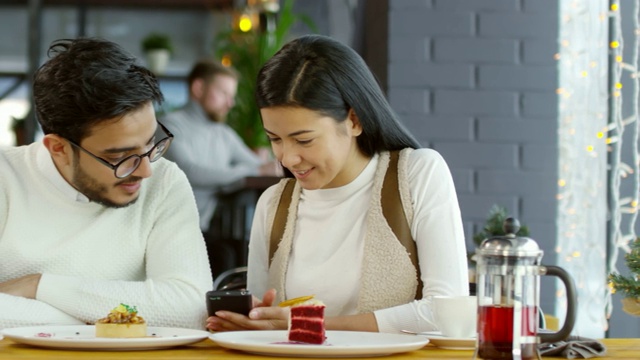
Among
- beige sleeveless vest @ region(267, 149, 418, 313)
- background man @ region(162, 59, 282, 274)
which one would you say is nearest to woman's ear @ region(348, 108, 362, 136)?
beige sleeveless vest @ region(267, 149, 418, 313)

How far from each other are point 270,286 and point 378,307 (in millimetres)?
280

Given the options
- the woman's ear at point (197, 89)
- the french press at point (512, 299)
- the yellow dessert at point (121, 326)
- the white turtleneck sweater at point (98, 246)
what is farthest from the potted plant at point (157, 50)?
the french press at point (512, 299)

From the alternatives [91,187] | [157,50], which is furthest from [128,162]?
[157,50]

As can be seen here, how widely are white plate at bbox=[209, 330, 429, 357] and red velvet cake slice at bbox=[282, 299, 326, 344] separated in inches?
0.6

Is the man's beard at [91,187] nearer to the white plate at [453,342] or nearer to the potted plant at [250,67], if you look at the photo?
the white plate at [453,342]

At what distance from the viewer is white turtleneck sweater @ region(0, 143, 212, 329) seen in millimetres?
2059

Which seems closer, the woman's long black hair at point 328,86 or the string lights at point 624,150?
the woman's long black hair at point 328,86

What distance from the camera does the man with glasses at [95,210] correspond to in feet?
6.75

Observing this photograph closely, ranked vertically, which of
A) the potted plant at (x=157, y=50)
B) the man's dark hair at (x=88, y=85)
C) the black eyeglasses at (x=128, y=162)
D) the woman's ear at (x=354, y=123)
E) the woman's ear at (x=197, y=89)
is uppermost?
the potted plant at (x=157, y=50)

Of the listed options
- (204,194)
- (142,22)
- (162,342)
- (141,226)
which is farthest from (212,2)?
(162,342)

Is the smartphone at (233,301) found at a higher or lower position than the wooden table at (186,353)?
higher

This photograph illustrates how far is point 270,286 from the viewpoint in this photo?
231 cm

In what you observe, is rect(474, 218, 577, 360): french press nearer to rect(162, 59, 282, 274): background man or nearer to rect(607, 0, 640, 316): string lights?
rect(607, 0, 640, 316): string lights

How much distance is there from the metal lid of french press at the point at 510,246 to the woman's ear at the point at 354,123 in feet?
2.89
